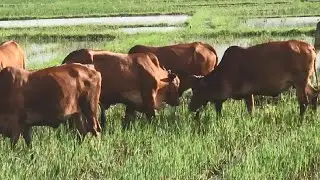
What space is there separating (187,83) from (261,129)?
227 cm

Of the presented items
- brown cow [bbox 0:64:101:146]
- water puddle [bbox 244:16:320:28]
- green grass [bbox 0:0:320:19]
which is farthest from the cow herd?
green grass [bbox 0:0:320:19]

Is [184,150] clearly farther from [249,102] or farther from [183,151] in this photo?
[249,102]

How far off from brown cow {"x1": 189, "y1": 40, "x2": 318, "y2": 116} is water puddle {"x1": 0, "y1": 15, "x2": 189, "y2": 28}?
11.3 meters

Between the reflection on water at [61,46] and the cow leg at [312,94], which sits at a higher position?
the cow leg at [312,94]

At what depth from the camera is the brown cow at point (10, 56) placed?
922 centimetres

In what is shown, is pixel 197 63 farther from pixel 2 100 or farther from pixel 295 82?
pixel 2 100

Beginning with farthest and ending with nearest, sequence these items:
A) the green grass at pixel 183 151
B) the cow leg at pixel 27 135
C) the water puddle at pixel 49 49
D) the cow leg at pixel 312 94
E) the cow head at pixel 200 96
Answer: the water puddle at pixel 49 49 < the cow head at pixel 200 96 < the cow leg at pixel 312 94 < the cow leg at pixel 27 135 < the green grass at pixel 183 151

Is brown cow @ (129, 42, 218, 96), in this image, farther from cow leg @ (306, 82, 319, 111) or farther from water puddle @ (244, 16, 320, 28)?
water puddle @ (244, 16, 320, 28)

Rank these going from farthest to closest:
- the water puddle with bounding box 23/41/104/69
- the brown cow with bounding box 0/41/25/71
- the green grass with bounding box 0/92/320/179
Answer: the water puddle with bounding box 23/41/104/69, the brown cow with bounding box 0/41/25/71, the green grass with bounding box 0/92/320/179

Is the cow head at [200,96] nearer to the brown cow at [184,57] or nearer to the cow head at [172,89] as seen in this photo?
the cow head at [172,89]

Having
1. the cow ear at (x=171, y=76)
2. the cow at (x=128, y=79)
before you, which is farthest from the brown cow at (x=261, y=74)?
the cow at (x=128, y=79)

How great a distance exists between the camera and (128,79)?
7.89 metres

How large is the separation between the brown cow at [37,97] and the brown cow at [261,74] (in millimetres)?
2182

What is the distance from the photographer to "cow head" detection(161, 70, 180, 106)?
836cm
